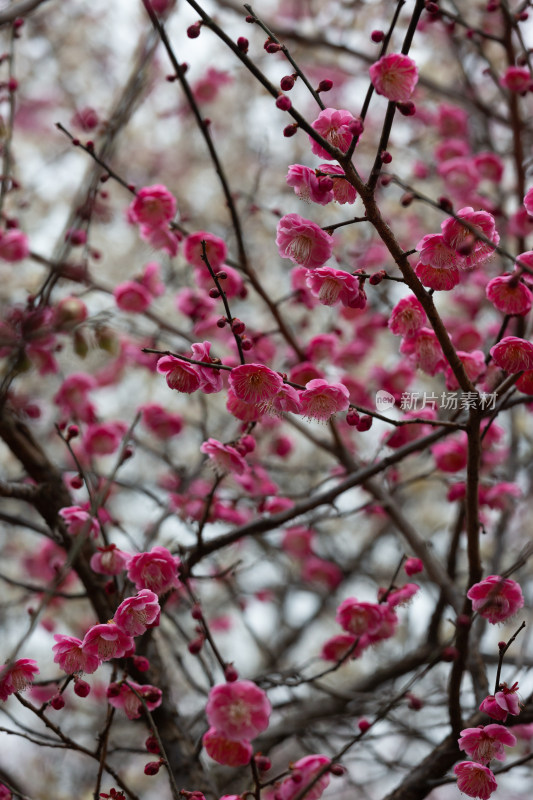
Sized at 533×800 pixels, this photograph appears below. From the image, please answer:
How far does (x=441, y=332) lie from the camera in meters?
1.64

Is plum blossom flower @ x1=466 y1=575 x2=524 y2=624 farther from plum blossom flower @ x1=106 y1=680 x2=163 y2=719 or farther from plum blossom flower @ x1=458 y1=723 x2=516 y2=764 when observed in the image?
plum blossom flower @ x1=106 y1=680 x2=163 y2=719

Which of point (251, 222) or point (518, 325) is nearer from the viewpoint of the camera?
point (518, 325)

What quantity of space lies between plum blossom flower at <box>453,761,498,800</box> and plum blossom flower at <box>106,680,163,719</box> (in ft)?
2.24

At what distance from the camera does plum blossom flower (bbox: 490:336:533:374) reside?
1.71 meters

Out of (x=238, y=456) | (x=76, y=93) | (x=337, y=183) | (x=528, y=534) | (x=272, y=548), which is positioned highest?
(x=76, y=93)

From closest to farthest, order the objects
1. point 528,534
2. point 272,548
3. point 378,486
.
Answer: point 378,486 < point 272,548 < point 528,534

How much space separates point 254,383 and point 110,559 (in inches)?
25.9

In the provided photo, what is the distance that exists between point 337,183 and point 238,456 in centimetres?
69

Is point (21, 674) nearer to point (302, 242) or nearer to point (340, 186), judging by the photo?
point (302, 242)

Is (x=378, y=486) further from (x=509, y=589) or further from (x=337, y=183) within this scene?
(x=337, y=183)


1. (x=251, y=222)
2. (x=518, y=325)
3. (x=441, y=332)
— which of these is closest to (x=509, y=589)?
(x=441, y=332)

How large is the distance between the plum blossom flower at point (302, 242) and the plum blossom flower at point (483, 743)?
107 centimetres

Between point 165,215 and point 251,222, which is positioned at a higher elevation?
point 251,222

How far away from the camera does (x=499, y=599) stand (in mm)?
1770
